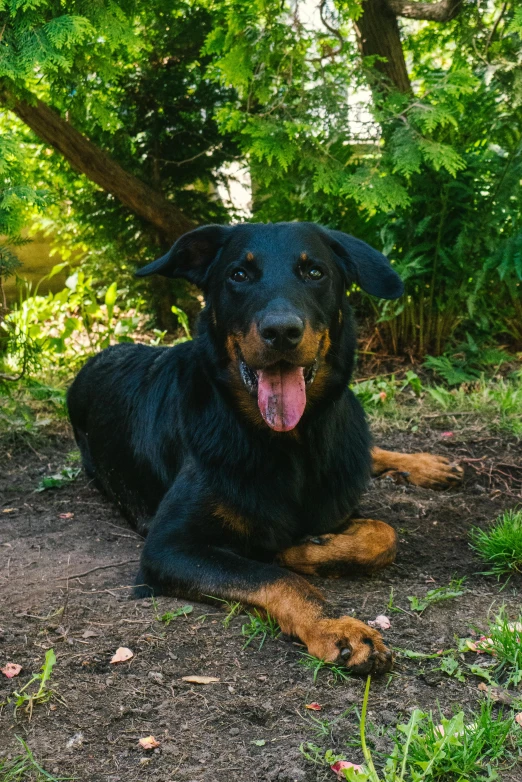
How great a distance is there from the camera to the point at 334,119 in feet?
19.6

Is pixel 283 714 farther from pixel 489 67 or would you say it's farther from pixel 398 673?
pixel 489 67

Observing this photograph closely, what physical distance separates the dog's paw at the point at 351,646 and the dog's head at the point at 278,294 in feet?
2.90

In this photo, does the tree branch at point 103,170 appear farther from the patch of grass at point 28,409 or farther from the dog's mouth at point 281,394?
the dog's mouth at point 281,394

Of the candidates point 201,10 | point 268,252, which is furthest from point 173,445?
point 201,10

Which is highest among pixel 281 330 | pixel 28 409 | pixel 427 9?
pixel 427 9

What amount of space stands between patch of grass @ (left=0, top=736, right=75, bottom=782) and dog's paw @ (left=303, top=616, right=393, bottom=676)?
0.94 metres

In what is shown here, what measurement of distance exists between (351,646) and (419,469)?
7.43 ft

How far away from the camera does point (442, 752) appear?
2.14m

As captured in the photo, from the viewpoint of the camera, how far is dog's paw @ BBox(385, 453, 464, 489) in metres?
4.75

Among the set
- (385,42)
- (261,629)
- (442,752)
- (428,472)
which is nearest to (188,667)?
(261,629)

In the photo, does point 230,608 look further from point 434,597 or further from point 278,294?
point 278,294

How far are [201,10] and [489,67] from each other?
2768 mm

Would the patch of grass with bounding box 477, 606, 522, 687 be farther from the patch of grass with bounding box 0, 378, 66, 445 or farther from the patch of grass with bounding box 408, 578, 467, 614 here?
the patch of grass with bounding box 0, 378, 66, 445

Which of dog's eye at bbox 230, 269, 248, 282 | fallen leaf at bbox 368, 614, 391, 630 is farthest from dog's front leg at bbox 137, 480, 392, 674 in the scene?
dog's eye at bbox 230, 269, 248, 282
